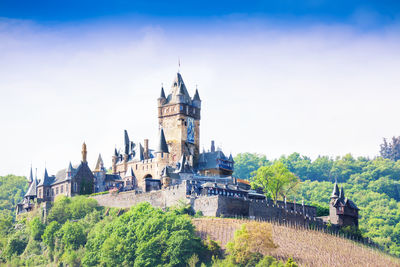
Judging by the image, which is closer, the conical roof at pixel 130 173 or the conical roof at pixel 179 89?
the conical roof at pixel 130 173

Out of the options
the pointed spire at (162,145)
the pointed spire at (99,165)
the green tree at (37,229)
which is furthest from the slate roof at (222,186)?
the pointed spire at (99,165)

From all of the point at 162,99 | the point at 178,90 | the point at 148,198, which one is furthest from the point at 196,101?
the point at 148,198

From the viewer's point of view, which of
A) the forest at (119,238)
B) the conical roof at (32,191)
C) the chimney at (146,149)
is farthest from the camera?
the chimney at (146,149)

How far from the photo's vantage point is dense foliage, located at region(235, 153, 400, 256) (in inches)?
4611

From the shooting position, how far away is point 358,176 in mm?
154500

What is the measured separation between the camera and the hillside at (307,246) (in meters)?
68.2

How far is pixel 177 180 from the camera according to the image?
84.9m

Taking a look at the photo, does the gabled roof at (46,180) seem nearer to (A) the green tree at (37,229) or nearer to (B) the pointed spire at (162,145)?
(A) the green tree at (37,229)

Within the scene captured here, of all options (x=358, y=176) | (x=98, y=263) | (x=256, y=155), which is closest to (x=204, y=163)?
(x=98, y=263)

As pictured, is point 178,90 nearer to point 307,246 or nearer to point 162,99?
point 162,99

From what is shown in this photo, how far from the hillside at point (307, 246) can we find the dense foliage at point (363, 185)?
25.6m

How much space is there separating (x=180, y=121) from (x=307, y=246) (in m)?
28.2

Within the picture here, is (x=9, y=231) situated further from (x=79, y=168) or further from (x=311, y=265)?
(x=311, y=265)

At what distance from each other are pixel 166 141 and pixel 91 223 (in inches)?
661
